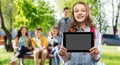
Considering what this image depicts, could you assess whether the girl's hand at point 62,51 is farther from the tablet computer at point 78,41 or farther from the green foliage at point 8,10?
the green foliage at point 8,10

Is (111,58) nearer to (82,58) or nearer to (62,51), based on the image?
(82,58)

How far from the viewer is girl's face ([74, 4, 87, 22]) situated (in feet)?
15.8

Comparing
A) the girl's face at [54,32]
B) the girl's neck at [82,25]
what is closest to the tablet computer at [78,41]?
the girl's neck at [82,25]

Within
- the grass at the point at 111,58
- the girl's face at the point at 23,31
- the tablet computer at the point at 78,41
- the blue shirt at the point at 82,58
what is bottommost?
the grass at the point at 111,58

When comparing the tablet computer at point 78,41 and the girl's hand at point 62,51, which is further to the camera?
the tablet computer at point 78,41

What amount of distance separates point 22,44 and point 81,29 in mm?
8592

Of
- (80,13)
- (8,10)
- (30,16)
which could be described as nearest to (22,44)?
(80,13)

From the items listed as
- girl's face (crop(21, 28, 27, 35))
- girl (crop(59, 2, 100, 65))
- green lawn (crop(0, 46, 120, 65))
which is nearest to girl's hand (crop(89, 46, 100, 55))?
girl (crop(59, 2, 100, 65))

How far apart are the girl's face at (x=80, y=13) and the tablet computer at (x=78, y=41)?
191 millimetres

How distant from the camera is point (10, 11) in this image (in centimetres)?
3991

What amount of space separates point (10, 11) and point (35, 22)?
184 inches

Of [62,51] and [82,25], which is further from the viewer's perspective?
[82,25]

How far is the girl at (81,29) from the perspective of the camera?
15.6 ft

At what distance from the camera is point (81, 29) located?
4855 mm
